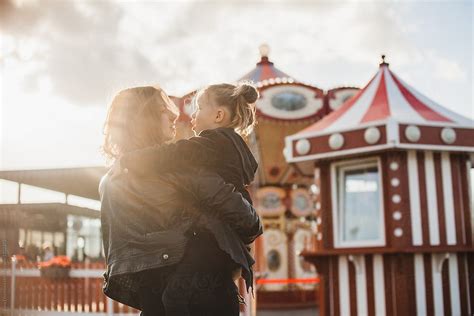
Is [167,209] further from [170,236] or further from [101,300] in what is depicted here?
[101,300]

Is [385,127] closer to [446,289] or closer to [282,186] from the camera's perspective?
[446,289]

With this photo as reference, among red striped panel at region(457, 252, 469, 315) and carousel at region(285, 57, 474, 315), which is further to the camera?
red striped panel at region(457, 252, 469, 315)

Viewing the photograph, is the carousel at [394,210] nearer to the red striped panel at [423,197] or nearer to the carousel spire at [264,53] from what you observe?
the red striped panel at [423,197]

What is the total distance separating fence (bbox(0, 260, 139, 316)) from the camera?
239 inches

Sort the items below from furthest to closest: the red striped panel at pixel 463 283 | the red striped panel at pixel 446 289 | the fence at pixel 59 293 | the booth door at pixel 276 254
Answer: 1. the booth door at pixel 276 254
2. the fence at pixel 59 293
3. the red striped panel at pixel 463 283
4. the red striped panel at pixel 446 289

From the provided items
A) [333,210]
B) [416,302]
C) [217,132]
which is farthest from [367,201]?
[217,132]

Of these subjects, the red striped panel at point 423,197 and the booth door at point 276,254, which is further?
the booth door at point 276,254

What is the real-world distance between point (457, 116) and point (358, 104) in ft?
3.42

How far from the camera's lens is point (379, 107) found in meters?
6.22

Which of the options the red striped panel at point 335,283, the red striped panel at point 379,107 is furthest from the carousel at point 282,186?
the red striped panel at point 335,283

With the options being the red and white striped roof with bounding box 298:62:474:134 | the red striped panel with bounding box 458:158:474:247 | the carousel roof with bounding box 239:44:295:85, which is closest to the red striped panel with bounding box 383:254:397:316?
the red striped panel with bounding box 458:158:474:247

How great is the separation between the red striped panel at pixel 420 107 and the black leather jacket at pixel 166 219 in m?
4.91

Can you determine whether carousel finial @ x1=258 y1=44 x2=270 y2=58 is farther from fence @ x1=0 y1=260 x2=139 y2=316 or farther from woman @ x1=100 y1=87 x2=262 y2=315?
woman @ x1=100 y1=87 x2=262 y2=315

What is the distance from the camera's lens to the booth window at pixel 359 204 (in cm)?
593
